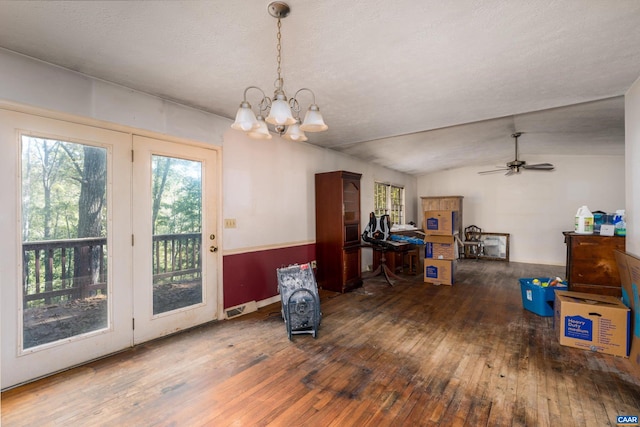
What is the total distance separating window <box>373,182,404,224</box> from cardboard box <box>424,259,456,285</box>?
2.12 meters

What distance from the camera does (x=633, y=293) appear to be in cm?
252

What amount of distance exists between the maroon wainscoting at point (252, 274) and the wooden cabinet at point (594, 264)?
3630 millimetres

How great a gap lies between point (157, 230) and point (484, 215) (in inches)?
315

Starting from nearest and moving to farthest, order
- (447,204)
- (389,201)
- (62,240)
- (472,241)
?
(62,240)
(389,201)
(472,241)
(447,204)

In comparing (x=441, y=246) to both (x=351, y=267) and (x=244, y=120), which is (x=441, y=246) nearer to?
(x=351, y=267)

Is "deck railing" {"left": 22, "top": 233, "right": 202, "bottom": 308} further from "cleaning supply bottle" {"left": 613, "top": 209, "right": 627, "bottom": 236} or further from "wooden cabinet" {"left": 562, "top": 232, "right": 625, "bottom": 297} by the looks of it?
"cleaning supply bottle" {"left": 613, "top": 209, "right": 627, "bottom": 236}

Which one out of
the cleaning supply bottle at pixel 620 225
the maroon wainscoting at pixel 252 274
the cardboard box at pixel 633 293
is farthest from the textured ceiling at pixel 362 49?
the maroon wainscoting at pixel 252 274

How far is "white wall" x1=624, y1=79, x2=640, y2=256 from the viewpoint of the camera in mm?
2547

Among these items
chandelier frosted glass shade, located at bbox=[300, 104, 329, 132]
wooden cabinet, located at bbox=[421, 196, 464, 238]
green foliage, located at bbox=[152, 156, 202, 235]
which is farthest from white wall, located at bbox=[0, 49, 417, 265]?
wooden cabinet, located at bbox=[421, 196, 464, 238]

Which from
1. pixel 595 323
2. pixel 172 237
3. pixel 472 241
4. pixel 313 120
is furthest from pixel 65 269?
pixel 472 241

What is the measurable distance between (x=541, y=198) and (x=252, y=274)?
24.3 ft

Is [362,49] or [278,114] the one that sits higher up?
[362,49]

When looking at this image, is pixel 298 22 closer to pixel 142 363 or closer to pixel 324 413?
pixel 324 413

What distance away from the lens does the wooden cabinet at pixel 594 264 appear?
306 cm
